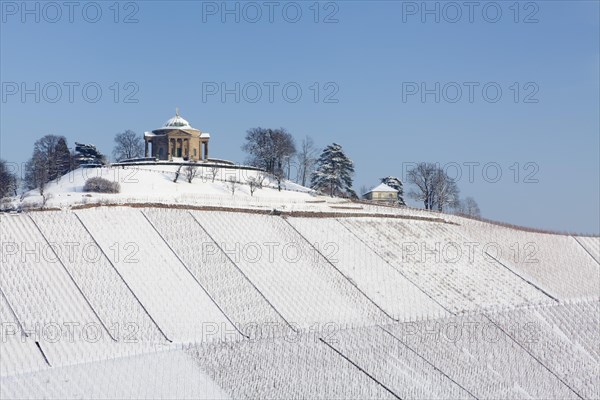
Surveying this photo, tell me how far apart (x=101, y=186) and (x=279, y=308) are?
79.4ft

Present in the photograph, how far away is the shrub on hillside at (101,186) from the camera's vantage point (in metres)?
52.5

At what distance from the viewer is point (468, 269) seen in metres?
43.4

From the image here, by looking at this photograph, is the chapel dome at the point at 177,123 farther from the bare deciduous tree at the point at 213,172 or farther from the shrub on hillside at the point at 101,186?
the shrub on hillside at the point at 101,186

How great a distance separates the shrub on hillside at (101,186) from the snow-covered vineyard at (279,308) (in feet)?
15.3

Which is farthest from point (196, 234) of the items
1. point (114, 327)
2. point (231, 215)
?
point (114, 327)

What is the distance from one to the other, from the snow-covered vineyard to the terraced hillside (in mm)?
97

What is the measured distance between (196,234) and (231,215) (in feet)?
15.6

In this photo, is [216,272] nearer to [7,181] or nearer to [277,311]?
[277,311]

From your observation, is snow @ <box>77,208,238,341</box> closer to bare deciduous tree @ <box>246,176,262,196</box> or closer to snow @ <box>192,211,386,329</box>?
snow @ <box>192,211,386,329</box>

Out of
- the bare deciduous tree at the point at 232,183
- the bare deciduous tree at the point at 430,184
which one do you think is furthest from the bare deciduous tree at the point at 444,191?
the bare deciduous tree at the point at 232,183

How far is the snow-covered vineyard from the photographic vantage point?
26219mm

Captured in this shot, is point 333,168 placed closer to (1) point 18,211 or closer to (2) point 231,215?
(2) point 231,215

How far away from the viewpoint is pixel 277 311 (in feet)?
110

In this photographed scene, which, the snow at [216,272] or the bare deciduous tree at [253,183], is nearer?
the snow at [216,272]
